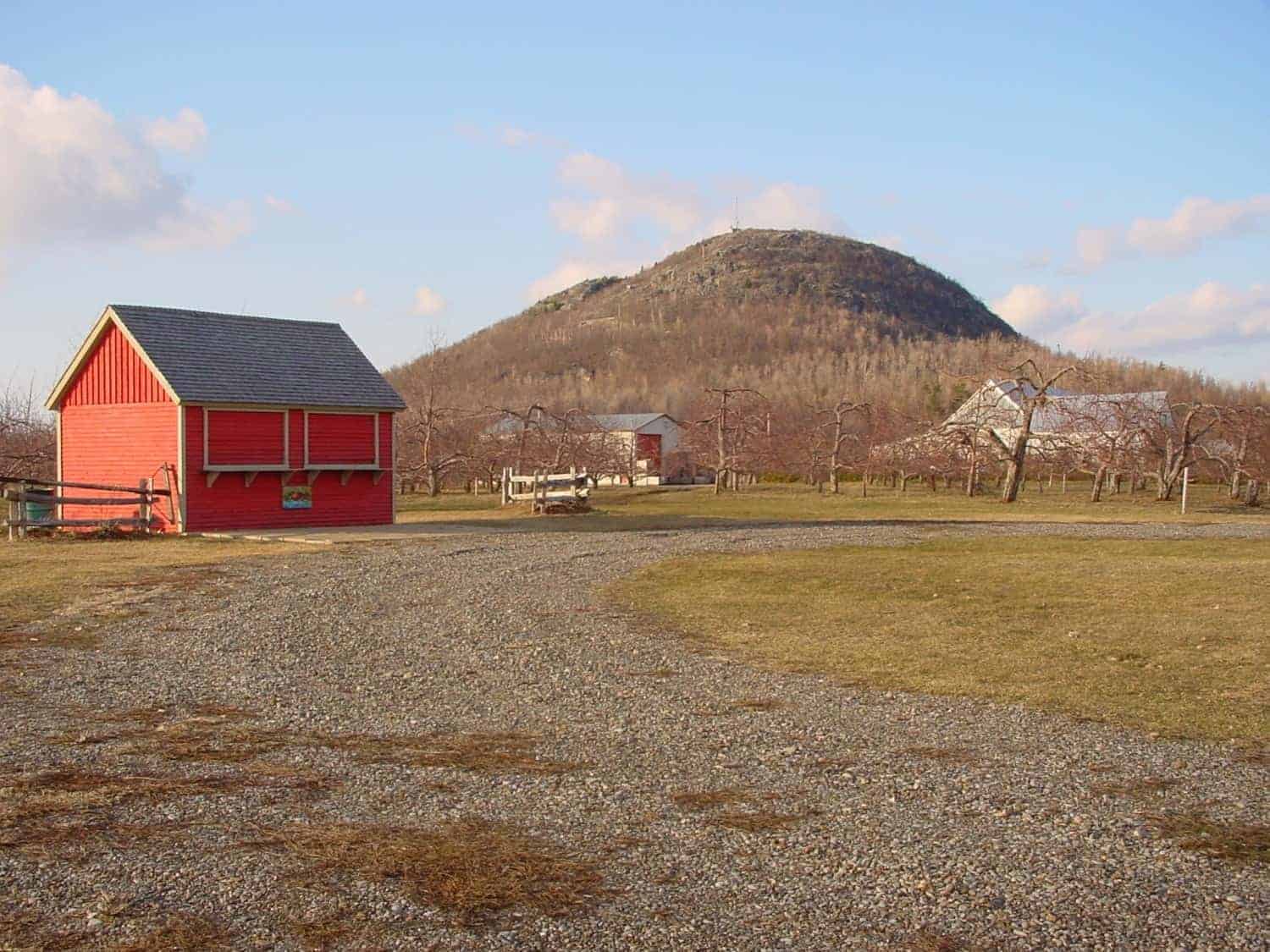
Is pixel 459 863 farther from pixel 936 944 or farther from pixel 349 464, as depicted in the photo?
pixel 349 464

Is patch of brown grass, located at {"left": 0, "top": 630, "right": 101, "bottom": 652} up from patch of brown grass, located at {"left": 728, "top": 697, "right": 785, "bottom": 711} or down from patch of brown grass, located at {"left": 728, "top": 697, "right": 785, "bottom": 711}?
up

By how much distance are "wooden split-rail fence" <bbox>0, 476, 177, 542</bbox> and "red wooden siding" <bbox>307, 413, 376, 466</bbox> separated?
348cm

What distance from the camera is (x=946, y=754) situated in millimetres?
8320

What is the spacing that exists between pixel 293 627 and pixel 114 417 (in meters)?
17.9

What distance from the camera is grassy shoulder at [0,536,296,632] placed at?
15.3m

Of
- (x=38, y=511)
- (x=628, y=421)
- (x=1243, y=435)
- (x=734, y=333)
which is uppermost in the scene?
(x=734, y=333)

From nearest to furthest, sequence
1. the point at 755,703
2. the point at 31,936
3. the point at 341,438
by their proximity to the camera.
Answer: the point at 31,936
the point at 755,703
the point at 341,438

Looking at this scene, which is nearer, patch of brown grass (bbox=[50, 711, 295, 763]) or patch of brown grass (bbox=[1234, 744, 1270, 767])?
patch of brown grass (bbox=[50, 711, 295, 763])

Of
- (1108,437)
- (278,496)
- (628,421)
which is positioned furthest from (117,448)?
(628,421)

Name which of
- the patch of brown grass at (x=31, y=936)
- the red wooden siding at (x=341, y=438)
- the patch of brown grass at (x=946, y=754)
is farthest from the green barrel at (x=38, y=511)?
the patch of brown grass at (x=31, y=936)

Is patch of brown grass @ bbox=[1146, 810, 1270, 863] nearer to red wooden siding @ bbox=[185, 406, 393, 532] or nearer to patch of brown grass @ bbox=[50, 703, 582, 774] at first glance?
patch of brown grass @ bbox=[50, 703, 582, 774]

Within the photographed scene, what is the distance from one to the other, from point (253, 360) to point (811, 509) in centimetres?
1877

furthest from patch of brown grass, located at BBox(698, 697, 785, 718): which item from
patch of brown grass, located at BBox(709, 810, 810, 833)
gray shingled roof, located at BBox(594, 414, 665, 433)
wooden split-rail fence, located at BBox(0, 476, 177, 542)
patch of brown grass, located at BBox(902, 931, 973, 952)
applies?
gray shingled roof, located at BBox(594, 414, 665, 433)

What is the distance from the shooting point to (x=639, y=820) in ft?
21.4
